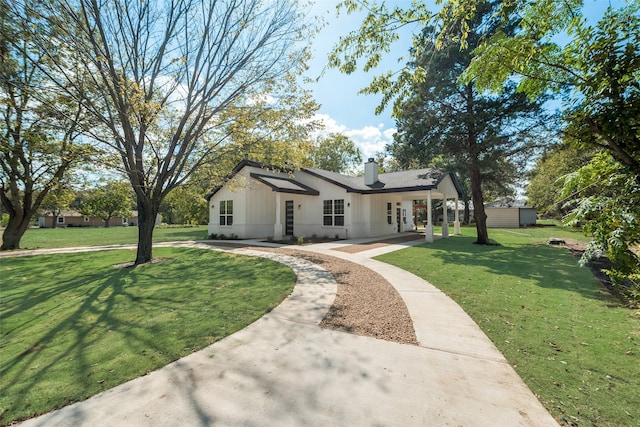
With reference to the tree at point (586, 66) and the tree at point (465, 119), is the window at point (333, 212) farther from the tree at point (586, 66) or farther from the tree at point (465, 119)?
the tree at point (586, 66)

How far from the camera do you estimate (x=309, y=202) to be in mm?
18625

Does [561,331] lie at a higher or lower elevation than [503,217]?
lower

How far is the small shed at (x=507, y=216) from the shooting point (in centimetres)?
3108

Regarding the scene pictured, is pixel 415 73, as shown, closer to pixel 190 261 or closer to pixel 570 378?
pixel 570 378

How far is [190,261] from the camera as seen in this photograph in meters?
9.80

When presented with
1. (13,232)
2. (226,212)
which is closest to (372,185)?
(226,212)

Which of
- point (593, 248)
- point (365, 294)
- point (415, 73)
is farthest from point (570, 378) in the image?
point (415, 73)

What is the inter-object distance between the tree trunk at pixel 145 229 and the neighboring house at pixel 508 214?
33.3 metres

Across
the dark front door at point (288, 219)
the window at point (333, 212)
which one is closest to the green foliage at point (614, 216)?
the window at point (333, 212)

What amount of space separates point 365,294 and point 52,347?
5.03 metres

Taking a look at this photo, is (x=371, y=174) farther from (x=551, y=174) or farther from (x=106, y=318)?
(x=551, y=174)

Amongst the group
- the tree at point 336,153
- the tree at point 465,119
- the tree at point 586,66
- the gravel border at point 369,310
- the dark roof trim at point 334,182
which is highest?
the tree at point 336,153

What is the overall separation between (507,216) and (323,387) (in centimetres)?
3619

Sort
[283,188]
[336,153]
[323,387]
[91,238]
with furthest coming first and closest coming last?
[336,153] → [91,238] → [283,188] → [323,387]
